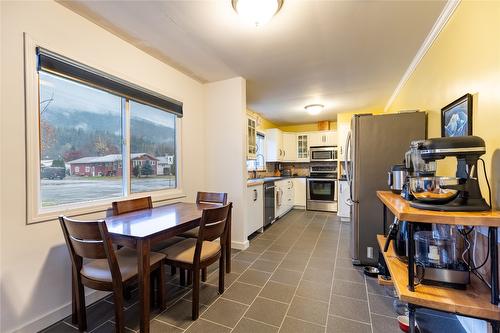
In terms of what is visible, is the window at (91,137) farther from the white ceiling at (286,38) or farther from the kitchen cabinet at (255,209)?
the kitchen cabinet at (255,209)

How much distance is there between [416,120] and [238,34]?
204cm

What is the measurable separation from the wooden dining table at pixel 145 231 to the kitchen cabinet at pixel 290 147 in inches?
169

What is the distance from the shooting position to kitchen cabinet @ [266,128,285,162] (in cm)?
564

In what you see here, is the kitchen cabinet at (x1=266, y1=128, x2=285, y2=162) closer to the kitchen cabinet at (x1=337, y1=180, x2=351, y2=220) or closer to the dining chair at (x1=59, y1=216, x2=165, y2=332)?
the kitchen cabinet at (x1=337, y1=180, x2=351, y2=220)

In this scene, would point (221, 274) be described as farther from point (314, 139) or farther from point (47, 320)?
A: point (314, 139)

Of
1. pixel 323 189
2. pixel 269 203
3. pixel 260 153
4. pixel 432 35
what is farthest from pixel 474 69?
pixel 260 153

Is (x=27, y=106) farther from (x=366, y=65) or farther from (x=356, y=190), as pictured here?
(x=366, y=65)

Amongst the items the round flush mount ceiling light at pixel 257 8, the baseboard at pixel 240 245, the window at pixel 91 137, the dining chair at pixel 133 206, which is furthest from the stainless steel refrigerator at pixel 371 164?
the window at pixel 91 137

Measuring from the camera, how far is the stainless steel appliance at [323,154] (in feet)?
18.5

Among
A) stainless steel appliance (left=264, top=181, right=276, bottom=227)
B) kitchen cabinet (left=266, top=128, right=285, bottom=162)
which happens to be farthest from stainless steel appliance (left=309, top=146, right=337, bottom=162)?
stainless steel appliance (left=264, top=181, right=276, bottom=227)

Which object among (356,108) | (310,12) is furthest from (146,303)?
(356,108)

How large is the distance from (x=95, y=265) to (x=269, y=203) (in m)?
3.03

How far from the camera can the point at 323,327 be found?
1.65 m

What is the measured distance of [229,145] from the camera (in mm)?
3248
